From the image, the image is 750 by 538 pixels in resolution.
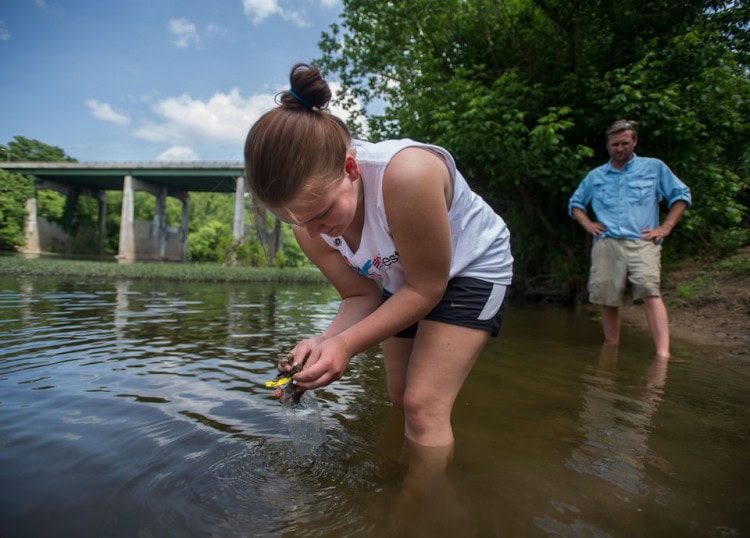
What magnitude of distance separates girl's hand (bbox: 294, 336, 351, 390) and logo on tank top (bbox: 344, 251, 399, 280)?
378 millimetres

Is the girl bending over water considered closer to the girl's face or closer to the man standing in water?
the girl's face

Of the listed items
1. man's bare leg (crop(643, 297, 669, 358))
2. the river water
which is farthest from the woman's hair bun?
man's bare leg (crop(643, 297, 669, 358))

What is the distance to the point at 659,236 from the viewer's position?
404 centimetres

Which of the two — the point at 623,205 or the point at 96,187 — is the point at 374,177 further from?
the point at 96,187

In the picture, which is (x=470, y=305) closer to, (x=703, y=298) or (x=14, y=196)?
(x=703, y=298)

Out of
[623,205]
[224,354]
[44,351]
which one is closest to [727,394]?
[623,205]

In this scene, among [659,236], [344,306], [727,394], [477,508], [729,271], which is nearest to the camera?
[477,508]

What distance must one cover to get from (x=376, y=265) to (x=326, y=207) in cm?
41

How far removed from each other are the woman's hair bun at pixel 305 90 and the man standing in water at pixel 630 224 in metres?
3.63

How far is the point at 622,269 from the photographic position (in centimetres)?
420

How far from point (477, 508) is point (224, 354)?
8.29 feet

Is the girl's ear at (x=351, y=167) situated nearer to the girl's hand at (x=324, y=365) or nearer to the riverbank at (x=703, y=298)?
the girl's hand at (x=324, y=365)

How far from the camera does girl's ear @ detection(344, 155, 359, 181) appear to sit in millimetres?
1461

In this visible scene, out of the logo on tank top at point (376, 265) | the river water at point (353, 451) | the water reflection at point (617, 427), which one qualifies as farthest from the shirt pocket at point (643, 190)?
the logo on tank top at point (376, 265)
